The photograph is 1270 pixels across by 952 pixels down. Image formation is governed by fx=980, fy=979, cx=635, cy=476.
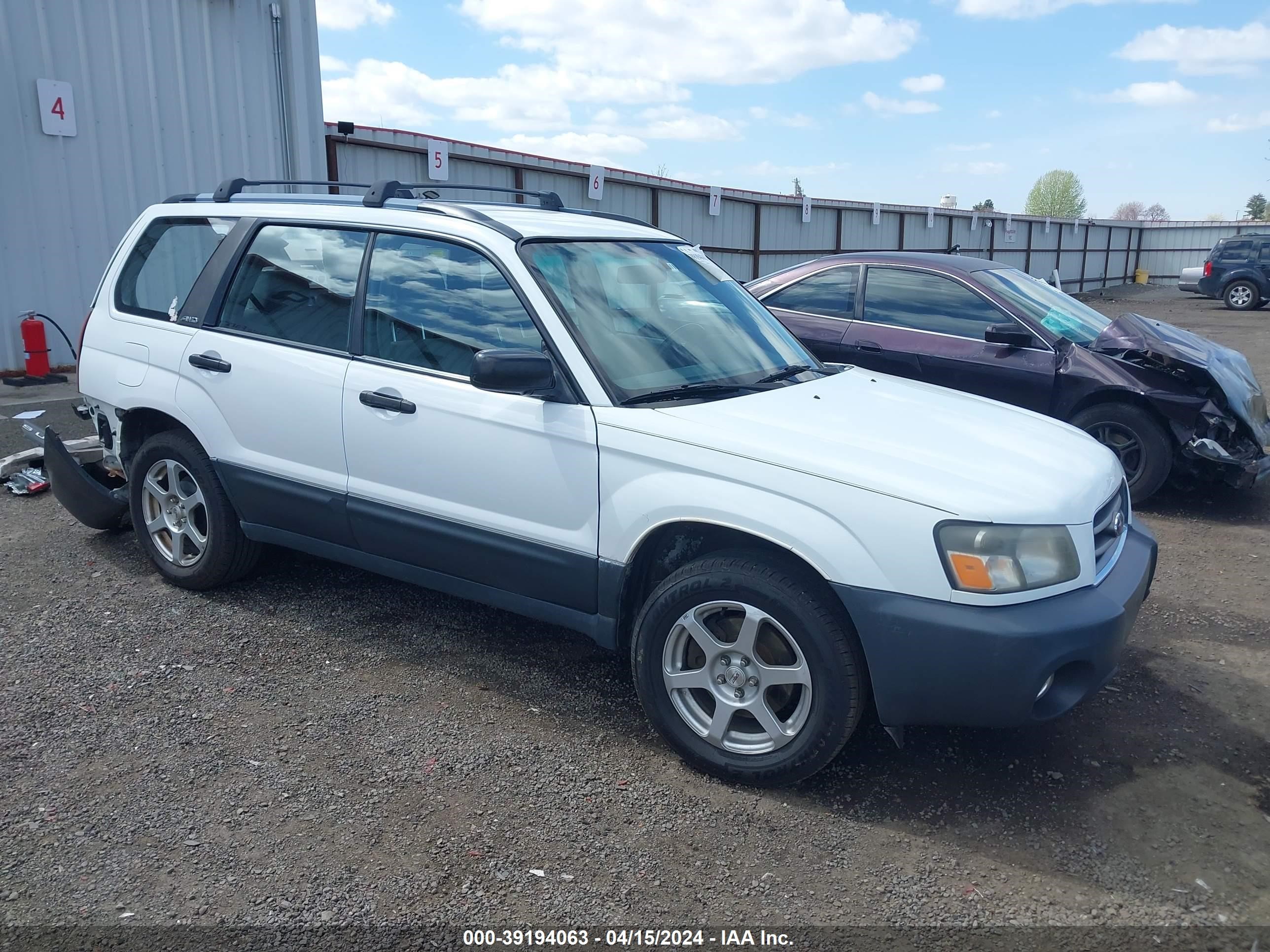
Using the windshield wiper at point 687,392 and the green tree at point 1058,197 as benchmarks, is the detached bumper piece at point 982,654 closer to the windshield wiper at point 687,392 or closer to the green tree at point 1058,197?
the windshield wiper at point 687,392

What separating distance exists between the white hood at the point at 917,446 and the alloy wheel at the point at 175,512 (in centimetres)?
236

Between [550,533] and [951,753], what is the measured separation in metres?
1.57

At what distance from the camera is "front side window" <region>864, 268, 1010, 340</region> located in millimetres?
6691

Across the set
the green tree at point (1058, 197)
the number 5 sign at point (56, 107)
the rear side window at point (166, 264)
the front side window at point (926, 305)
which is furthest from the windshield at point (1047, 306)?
the green tree at point (1058, 197)

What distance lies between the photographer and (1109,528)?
3316mm

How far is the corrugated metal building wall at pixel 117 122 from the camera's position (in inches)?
363

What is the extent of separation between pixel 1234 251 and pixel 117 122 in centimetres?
2645

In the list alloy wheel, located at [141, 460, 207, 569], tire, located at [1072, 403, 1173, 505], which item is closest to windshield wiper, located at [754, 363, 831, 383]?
alloy wheel, located at [141, 460, 207, 569]

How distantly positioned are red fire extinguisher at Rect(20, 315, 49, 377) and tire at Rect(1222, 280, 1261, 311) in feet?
87.6

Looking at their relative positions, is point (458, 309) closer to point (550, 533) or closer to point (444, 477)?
point (444, 477)

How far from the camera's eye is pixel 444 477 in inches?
141

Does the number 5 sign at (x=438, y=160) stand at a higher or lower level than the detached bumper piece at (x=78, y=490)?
higher

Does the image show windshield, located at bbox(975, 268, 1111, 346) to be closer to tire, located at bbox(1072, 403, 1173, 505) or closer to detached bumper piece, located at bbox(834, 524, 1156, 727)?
tire, located at bbox(1072, 403, 1173, 505)

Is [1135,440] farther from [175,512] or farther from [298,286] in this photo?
[175,512]
